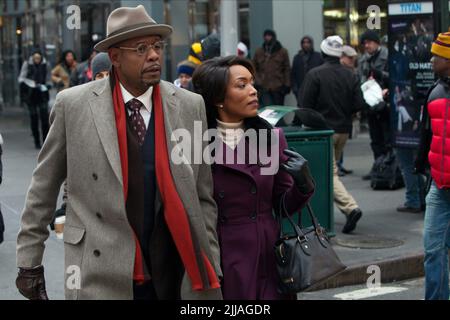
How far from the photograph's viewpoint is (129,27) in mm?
3922

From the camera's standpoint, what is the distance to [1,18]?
29469 millimetres

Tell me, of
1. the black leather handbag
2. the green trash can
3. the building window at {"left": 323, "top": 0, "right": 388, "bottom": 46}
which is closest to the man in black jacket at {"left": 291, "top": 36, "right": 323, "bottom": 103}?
the building window at {"left": 323, "top": 0, "right": 388, "bottom": 46}

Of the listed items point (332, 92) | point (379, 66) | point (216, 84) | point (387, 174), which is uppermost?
point (216, 84)

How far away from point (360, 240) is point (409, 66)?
7.38 ft

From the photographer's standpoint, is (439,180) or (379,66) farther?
(379,66)

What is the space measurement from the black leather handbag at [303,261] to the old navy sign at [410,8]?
622 cm

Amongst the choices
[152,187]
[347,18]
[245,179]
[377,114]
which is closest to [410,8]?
[377,114]

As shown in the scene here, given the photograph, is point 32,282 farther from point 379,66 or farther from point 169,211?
point 379,66

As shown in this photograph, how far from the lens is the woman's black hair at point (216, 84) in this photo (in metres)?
4.33

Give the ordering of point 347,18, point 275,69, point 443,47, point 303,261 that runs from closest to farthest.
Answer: point 303,261 → point 443,47 → point 275,69 → point 347,18

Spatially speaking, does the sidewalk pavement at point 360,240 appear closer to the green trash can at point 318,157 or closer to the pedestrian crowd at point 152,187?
the green trash can at point 318,157

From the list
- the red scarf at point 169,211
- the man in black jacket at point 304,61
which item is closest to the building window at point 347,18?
the man in black jacket at point 304,61

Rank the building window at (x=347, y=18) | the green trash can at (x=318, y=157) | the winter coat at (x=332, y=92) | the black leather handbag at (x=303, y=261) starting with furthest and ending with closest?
1. the building window at (x=347, y=18)
2. the winter coat at (x=332, y=92)
3. the green trash can at (x=318, y=157)
4. the black leather handbag at (x=303, y=261)

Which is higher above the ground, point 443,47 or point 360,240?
point 443,47
